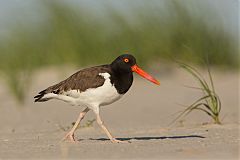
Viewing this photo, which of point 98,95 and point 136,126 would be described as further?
point 136,126

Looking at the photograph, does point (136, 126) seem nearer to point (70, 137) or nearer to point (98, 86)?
point (70, 137)

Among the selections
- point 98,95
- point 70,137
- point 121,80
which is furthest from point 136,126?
point 98,95

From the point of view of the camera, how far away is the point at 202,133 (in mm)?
8492

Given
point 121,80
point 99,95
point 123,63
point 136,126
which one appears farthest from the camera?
point 136,126

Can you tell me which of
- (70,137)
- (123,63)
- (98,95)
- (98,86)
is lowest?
(70,137)

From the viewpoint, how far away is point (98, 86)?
7684 mm

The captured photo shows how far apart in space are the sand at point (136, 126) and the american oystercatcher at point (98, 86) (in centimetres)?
50

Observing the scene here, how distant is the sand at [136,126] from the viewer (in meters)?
6.60

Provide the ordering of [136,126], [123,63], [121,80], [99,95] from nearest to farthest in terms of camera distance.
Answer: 1. [99,95]
2. [121,80]
3. [123,63]
4. [136,126]

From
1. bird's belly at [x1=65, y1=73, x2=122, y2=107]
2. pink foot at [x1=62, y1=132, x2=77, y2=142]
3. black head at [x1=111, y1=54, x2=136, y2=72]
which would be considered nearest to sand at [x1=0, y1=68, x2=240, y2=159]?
pink foot at [x1=62, y1=132, x2=77, y2=142]

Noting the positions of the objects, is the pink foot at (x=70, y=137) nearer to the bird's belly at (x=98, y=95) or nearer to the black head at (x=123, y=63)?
the bird's belly at (x=98, y=95)

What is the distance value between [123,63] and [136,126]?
2.77 meters

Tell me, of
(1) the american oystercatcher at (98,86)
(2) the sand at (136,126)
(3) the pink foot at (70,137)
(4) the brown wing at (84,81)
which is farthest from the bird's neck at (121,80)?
Answer: (3) the pink foot at (70,137)

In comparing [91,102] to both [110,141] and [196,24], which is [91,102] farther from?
[196,24]
